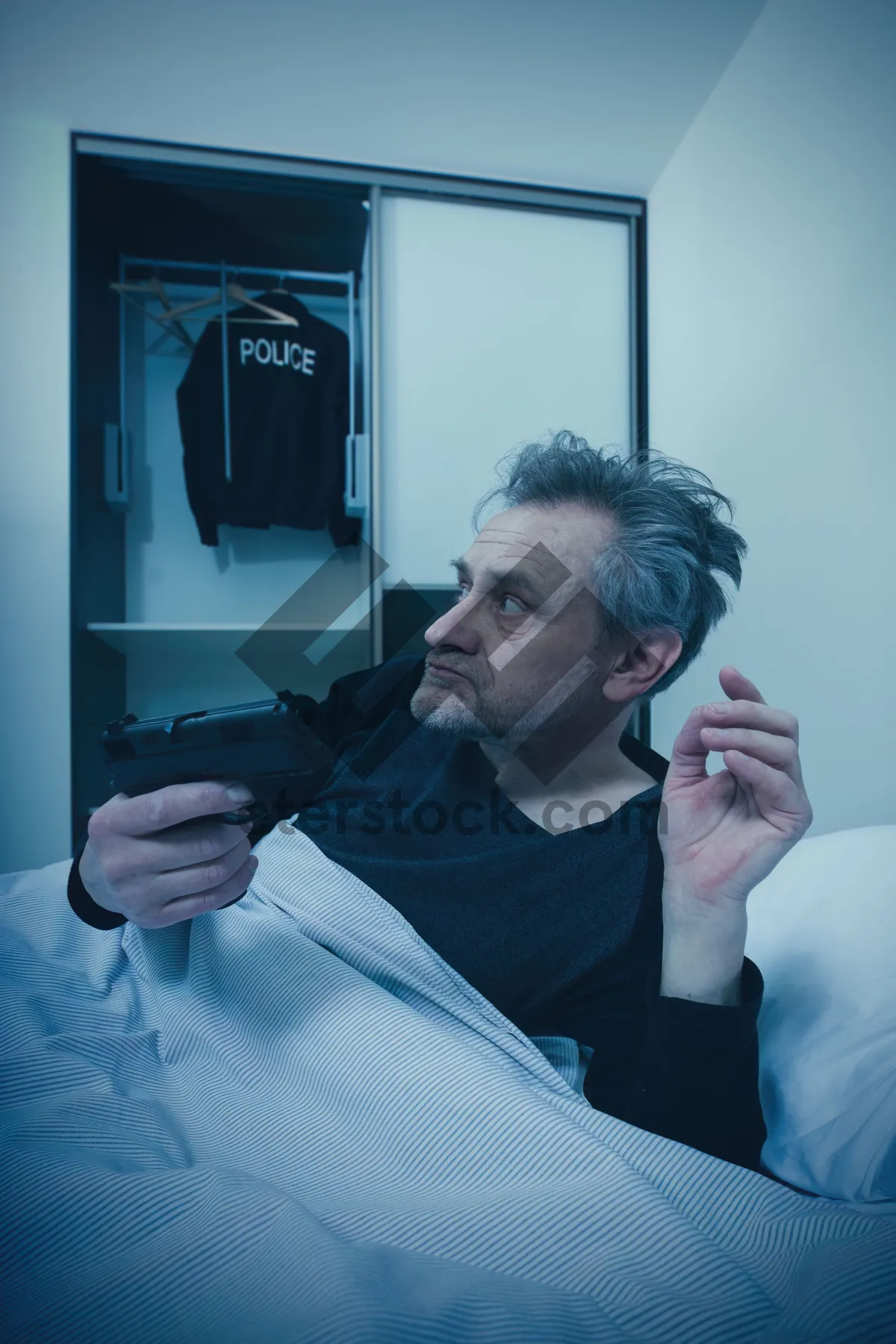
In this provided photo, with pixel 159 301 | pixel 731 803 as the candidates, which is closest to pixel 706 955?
pixel 731 803

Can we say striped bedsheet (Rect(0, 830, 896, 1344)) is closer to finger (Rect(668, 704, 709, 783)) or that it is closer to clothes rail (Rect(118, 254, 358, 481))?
finger (Rect(668, 704, 709, 783))

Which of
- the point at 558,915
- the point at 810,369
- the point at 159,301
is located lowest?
the point at 558,915

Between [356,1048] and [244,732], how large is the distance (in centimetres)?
31

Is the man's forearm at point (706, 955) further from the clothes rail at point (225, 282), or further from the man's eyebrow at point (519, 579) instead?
the clothes rail at point (225, 282)

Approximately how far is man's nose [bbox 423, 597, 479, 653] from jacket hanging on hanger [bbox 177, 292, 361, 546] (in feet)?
3.44

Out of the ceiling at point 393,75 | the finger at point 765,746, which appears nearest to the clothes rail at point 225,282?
the ceiling at point 393,75

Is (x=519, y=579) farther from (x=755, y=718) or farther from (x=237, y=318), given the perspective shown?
(x=237, y=318)

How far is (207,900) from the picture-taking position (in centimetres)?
68

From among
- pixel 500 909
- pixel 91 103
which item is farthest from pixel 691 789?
pixel 91 103

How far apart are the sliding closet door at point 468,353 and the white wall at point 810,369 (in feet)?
1.09

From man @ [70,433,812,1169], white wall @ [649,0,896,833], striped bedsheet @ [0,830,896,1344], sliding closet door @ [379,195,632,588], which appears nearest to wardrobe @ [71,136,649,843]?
sliding closet door @ [379,195,632,588]

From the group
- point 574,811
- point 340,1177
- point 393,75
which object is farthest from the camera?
point 393,75

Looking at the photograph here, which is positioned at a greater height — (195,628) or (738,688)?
(195,628)

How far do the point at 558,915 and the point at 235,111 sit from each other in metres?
1.73
